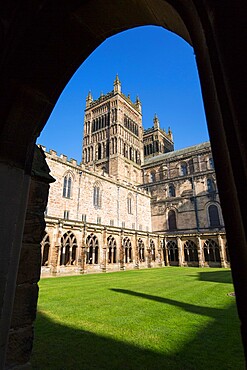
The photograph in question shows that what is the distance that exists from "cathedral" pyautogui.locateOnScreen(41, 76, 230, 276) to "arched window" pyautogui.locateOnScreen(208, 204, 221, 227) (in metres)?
0.12

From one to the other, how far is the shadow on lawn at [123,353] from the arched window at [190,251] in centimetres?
2192

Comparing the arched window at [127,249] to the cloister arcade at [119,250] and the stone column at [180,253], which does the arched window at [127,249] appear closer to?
the cloister arcade at [119,250]

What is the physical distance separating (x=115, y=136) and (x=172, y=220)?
63.2 feet

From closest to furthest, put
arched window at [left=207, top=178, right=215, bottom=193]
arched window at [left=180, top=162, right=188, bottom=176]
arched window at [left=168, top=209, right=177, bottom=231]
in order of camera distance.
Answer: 1. arched window at [left=207, top=178, right=215, bottom=193]
2. arched window at [left=168, top=209, right=177, bottom=231]
3. arched window at [left=180, top=162, right=188, bottom=176]

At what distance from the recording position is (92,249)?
709 inches

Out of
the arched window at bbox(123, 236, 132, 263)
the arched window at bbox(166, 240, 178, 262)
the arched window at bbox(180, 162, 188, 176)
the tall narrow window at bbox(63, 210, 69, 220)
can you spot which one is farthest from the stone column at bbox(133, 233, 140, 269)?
the arched window at bbox(180, 162, 188, 176)

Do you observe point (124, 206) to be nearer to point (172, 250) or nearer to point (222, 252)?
point (172, 250)

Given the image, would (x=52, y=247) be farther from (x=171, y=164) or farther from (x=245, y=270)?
(x=171, y=164)

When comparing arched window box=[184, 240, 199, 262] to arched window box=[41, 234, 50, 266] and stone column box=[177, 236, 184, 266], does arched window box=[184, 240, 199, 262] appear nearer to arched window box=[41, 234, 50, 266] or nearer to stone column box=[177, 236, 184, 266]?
stone column box=[177, 236, 184, 266]

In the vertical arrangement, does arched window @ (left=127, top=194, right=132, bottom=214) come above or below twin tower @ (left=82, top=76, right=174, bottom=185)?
below

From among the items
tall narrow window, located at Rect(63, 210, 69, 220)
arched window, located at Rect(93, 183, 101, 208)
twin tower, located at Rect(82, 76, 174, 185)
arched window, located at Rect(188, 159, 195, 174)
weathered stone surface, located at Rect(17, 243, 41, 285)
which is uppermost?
twin tower, located at Rect(82, 76, 174, 185)

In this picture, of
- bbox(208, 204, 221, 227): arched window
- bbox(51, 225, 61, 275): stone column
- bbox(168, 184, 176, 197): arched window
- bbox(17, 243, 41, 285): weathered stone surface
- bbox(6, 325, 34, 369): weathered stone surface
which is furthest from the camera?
bbox(168, 184, 176, 197): arched window

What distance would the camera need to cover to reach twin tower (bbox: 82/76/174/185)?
1556 inches

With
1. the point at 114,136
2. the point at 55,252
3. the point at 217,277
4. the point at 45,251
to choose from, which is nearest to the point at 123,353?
the point at 217,277
